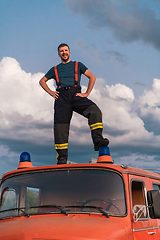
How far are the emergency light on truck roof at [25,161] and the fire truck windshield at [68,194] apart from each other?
28 centimetres

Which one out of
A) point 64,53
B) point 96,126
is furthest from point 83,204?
point 64,53

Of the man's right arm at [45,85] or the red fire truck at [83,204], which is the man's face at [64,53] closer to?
the man's right arm at [45,85]

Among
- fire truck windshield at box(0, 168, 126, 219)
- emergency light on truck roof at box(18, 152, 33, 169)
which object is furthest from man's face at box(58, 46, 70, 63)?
fire truck windshield at box(0, 168, 126, 219)

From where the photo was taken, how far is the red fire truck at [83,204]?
4.42 metres

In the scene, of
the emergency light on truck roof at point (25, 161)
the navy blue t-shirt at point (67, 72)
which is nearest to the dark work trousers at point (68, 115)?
the navy blue t-shirt at point (67, 72)

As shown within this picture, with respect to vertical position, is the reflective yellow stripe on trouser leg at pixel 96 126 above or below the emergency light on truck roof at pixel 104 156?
above

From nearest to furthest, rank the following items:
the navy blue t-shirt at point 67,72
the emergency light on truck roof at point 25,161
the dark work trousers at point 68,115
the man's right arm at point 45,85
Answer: the emergency light on truck roof at point 25,161
the dark work trousers at point 68,115
the navy blue t-shirt at point 67,72
the man's right arm at point 45,85

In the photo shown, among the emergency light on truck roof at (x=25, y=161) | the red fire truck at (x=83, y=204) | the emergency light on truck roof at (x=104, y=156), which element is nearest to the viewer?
the red fire truck at (x=83, y=204)

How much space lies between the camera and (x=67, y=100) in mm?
6801

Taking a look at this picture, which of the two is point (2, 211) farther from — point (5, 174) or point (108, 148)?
point (108, 148)

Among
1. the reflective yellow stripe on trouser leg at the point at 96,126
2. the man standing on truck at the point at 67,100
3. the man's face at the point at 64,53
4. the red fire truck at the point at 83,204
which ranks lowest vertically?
the red fire truck at the point at 83,204

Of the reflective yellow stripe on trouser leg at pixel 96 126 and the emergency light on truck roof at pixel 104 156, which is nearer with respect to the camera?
the emergency light on truck roof at pixel 104 156

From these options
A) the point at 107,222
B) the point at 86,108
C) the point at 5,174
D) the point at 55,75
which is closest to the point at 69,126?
the point at 86,108

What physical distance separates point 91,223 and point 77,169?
93 cm
